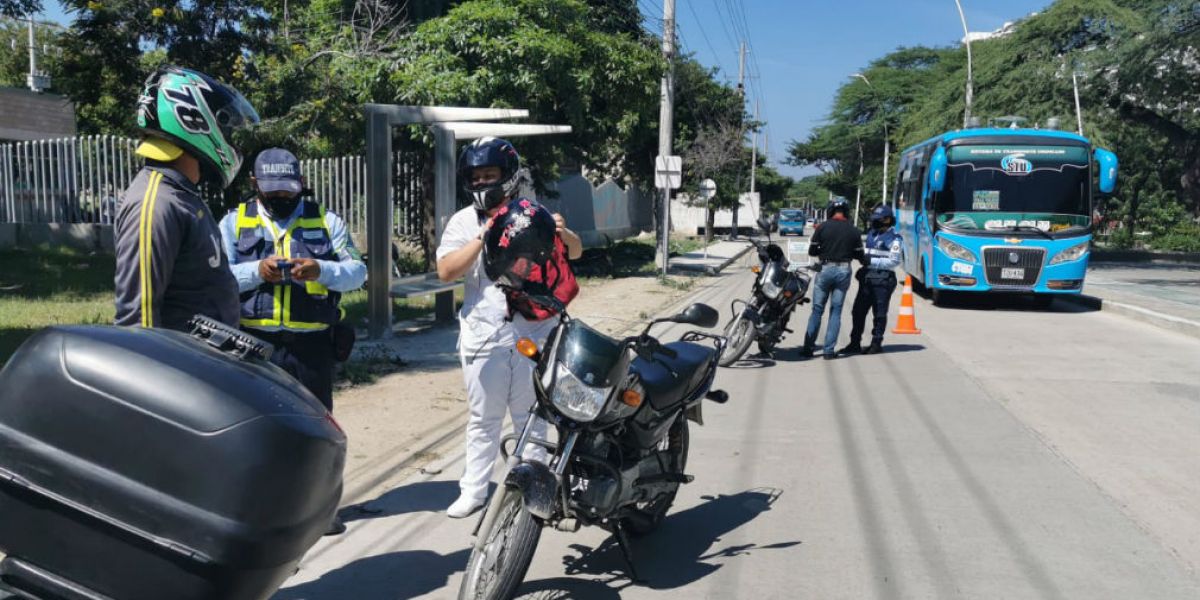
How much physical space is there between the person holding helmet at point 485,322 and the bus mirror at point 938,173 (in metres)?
13.2

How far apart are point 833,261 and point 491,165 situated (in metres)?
6.74

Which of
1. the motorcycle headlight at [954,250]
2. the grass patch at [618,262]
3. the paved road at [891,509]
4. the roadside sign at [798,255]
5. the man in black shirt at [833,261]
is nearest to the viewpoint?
the paved road at [891,509]

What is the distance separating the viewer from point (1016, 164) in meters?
16.3

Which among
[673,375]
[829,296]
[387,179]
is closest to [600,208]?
[829,296]

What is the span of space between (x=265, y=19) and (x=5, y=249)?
6.09m

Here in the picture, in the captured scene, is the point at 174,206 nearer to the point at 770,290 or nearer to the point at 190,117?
the point at 190,117

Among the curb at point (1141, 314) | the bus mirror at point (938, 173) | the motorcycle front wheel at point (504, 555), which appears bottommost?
the curb at point (1141, 314)

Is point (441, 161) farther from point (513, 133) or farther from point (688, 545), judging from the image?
point (688, 545)

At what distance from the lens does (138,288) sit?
10.0 ft

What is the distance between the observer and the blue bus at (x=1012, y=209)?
50.9 ft

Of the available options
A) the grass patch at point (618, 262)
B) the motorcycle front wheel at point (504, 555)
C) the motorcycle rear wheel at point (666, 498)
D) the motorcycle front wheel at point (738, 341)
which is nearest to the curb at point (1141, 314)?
the motorcycle front wheel at point (738, 341)

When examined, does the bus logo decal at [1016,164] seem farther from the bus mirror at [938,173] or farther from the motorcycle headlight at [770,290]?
the motorcycle headlight at [770,290]

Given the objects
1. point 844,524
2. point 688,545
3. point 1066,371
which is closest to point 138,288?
point 688,545

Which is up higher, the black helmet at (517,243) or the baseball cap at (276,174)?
the baseball cap at (276,174)
